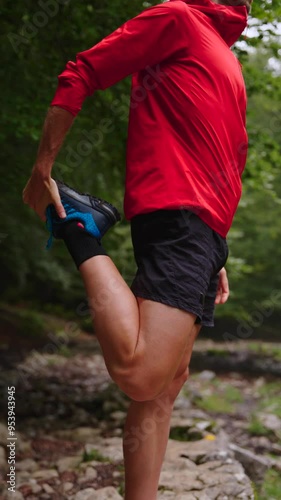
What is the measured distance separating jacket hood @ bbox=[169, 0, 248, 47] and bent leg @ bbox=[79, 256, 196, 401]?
3.26 feet

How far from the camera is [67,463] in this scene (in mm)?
4367

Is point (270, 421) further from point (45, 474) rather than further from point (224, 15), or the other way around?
point (224, 15)

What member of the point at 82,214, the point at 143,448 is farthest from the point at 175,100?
the point at 143,448

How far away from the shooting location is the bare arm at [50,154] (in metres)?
2.02

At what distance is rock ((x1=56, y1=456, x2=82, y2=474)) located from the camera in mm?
4254

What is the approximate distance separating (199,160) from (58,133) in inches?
19.4

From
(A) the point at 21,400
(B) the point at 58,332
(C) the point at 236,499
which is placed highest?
(C) the point at 236,499

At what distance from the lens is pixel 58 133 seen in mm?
2031

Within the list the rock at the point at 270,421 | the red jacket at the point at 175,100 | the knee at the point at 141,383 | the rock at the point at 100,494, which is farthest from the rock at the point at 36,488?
the rock at the point at 270,421

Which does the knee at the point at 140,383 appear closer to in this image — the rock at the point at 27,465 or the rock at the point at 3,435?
the rock at the point at 27,465

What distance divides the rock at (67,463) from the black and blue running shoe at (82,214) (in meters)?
2.60

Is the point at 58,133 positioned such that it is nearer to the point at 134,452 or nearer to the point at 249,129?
the point at 134,452

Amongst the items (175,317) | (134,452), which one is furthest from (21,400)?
(175,317)

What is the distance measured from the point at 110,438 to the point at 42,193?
360cm
